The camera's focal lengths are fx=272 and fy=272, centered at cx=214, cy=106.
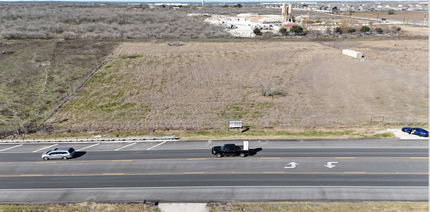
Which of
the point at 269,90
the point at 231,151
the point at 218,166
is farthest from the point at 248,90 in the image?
the point at 218,166

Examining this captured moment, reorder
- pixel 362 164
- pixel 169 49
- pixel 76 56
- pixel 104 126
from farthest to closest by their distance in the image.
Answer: pixel 169 49 < pixel 76 56 < pixel 104 126 < pixel 362 164

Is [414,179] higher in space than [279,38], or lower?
lower

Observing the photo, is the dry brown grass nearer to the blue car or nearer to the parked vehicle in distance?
the parked vehicle in distance

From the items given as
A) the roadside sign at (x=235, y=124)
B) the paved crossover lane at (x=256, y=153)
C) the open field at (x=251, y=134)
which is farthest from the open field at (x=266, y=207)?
the roadside sign at (x=235, y=124)

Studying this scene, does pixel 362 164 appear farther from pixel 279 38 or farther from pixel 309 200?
pixel 279 38

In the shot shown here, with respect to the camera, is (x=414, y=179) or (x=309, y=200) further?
(x=414, y=179)

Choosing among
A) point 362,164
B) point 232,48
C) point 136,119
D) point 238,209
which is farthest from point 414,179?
point 232,48
